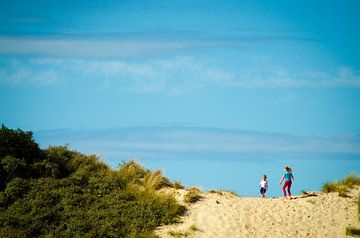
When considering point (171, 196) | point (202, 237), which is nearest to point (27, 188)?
point (171, 196)

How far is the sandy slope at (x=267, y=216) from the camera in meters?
22.8

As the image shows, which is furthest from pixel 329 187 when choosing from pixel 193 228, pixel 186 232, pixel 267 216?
pixel 186 232

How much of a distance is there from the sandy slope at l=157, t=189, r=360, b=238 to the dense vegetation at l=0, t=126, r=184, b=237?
1389 mm

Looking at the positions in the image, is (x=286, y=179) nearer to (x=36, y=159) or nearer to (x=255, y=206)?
(x=255, y=206)

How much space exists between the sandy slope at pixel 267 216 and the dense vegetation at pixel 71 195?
1.39 meters

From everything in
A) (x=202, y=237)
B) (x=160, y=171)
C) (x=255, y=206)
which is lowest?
(x=202, y=237)

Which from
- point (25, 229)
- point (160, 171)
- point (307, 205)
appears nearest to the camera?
point (25, 229)

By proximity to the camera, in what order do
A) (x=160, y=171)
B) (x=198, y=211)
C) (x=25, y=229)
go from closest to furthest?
(x=25, y=229) < (x=198, y=211) < (x=160, y=171)

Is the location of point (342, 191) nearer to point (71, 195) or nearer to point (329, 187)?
point (329, 187)

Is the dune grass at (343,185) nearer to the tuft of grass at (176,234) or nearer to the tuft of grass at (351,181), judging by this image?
the tuft of grass at (351,181)

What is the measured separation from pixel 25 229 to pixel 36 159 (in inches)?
221

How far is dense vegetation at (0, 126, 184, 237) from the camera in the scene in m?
21.7

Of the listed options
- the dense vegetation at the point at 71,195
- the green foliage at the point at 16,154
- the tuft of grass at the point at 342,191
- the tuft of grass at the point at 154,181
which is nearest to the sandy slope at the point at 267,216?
the tuft of grass at the point at 342,191

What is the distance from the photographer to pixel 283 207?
2522 centimetres
